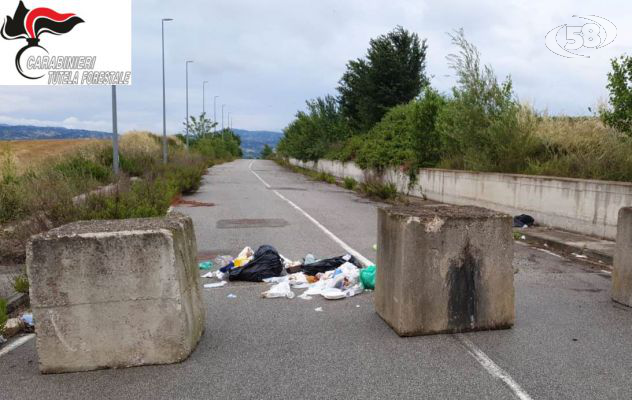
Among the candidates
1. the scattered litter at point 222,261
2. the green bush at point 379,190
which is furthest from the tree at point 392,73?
the scattered litter at point 222,261

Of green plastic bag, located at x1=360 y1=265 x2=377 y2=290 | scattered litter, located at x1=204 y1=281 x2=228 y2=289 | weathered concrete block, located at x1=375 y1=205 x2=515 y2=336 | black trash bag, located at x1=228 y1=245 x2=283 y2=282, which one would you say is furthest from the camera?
black trash bag, located at x1=228 y1=245 x2=283 y2=282

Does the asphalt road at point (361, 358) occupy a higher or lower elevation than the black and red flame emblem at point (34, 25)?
lower

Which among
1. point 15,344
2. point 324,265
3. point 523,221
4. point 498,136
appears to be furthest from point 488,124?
point 15,344

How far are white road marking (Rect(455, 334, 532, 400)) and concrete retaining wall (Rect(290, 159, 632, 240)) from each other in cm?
674

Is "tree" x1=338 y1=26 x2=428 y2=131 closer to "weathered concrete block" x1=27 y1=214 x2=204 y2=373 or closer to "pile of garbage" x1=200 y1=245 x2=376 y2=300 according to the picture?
"pile of garbage" x1=200 y1=245 x2=376 y2=300

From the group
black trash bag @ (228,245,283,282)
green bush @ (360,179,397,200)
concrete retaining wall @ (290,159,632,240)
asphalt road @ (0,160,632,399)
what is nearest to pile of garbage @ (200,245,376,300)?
black trash bag @ (228,245,283,282)

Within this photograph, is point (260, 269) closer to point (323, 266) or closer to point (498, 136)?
point (323, 266)

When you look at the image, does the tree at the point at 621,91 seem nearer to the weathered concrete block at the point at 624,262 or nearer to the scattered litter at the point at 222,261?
the weathered concrete block at the point at 624,262

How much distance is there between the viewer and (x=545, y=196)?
481 inches

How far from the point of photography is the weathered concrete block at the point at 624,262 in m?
5.98

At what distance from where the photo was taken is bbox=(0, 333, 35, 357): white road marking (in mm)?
4742

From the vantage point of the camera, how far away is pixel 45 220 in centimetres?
841

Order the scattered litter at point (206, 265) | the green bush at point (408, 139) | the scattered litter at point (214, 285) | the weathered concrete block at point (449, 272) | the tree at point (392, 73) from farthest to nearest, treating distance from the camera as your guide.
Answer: the tree at point (392, 73), the green bush at point (408, 139), the scattered litter at point (206, 265), the scattered litter at point (214, 285), the weathered concrete block at point (449, 272)

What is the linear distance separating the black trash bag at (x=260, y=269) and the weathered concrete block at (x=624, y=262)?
4.22 metres
